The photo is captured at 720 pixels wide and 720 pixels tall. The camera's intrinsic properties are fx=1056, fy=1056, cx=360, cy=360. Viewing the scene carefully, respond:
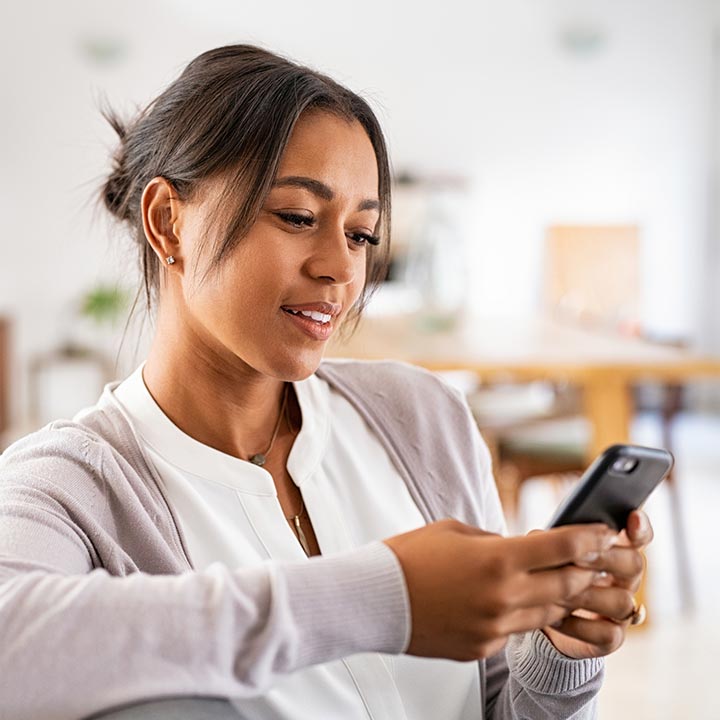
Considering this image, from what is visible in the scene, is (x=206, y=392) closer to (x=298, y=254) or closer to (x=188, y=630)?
(x=298, y=254)

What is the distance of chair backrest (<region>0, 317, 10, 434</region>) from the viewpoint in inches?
229

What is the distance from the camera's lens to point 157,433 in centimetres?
101

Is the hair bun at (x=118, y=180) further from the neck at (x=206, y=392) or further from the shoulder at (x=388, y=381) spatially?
the shoulder at (x=388, y=381)

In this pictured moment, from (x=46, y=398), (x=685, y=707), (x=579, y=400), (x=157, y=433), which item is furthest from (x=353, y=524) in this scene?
(x=46, y=398)

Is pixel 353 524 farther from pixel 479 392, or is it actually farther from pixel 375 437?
pixel 479 392

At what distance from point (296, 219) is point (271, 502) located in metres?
0.28

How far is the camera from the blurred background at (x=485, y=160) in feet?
19.9

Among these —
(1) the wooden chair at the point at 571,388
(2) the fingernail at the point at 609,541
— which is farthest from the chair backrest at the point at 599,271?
(2) the fingernail at the point at 609,541

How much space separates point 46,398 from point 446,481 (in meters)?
5.29

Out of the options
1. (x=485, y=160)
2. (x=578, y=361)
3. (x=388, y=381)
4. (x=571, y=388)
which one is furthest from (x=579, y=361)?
(x=485, y=160)

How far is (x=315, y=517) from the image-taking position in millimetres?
1049

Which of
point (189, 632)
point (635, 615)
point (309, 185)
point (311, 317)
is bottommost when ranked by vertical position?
point (635, 615)

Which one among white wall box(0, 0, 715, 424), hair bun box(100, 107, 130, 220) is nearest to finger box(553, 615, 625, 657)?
hair bun box(100, 107, 130, 220)

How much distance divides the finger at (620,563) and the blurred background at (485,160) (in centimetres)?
372
